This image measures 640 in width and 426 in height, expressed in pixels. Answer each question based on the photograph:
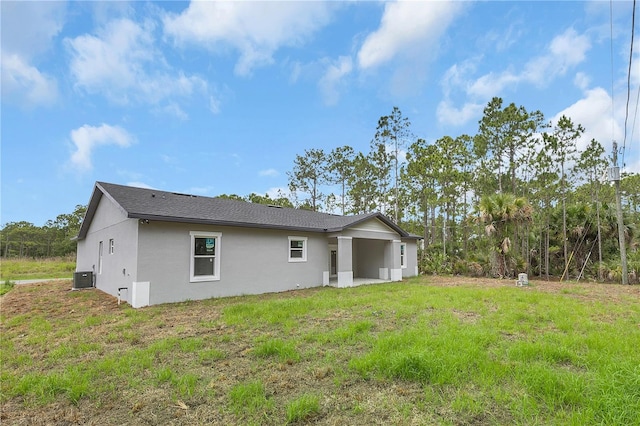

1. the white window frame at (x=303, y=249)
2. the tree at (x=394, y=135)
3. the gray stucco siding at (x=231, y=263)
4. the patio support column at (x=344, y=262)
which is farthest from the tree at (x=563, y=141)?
the white window frame at (x=303, y=249)

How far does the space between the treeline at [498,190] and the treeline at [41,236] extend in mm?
32376

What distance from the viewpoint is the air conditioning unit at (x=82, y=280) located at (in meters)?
13.2

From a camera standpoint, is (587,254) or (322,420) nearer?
(322,420)

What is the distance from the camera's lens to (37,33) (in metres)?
9.16

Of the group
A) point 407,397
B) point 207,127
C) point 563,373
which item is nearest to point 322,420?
point 407,397

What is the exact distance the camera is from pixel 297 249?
43.7 feet

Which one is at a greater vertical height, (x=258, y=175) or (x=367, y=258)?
(x=258, y=175)

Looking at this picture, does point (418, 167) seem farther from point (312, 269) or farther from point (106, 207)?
point (106, 207)

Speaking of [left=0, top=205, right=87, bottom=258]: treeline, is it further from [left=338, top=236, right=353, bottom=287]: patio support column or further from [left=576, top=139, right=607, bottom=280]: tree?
[left=576, top=139, right=607, bottom=280]: tree

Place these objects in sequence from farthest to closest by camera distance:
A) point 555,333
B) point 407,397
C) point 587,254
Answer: point 587,254 < point 555,333 < point 407,397

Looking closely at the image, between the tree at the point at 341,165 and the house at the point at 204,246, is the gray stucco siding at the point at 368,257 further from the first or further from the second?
the tree at the point at 341,165

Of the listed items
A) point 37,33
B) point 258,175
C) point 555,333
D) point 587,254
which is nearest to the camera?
point 555,333

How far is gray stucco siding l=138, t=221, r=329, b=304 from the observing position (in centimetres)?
941

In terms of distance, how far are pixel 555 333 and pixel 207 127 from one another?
17844 mm
